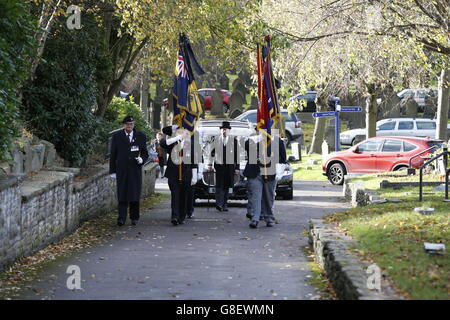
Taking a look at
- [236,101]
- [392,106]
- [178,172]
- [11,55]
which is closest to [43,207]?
[11,55]

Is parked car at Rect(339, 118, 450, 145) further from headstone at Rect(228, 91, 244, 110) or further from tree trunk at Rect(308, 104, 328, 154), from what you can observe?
headstone at Rect(228, 91, 244, 110)

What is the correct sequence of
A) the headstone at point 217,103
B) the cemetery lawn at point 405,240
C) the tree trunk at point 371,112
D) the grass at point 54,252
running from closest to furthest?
1. the cemetery lawn at point 405,240
2. the grass at point 54,252
3. the tree trunk at point 371,112
4. the headstone at point 217,103

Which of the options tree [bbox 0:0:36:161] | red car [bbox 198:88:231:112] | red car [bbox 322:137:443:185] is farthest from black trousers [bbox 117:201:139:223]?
red car [bbox 198:88:231:112]

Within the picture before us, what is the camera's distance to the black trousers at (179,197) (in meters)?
16.9

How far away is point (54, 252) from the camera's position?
1314 cm

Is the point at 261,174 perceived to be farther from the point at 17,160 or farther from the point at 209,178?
the point at 17,160

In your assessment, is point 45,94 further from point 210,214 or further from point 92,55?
point 210,214

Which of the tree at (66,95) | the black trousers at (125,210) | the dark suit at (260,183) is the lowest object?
the black trousers at (125,210)

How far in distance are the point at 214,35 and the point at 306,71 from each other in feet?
18.9

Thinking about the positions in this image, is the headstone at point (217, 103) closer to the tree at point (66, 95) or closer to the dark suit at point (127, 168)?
the tree at point (66, 95)

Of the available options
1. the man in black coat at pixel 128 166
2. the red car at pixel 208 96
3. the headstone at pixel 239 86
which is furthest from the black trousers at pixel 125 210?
the headstone at pixel 239 86

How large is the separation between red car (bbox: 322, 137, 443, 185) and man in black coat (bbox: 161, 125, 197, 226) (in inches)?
514

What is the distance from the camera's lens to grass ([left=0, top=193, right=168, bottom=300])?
10.4m

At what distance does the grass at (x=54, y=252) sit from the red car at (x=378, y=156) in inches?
484
